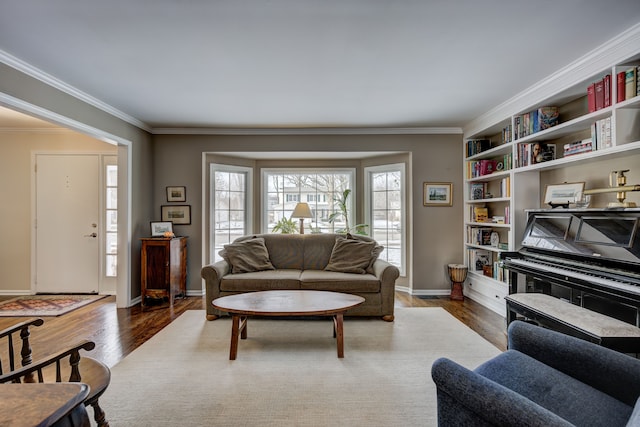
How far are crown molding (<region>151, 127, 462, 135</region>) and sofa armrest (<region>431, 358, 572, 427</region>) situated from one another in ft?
13.2

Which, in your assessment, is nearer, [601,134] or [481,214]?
[601,134]

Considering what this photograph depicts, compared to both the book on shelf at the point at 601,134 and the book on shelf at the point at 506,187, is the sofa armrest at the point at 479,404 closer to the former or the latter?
the book on shelf at the point at 601,134

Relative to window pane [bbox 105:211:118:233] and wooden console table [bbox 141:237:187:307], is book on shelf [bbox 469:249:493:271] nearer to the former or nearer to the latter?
wooden console table [bbox 141:237:187:307]

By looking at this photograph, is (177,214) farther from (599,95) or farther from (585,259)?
(599,95)

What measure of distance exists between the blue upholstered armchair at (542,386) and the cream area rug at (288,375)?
0.65m

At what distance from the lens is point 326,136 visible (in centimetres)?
481

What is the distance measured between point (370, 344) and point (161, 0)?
2947 mm

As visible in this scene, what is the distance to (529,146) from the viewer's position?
3.40 m

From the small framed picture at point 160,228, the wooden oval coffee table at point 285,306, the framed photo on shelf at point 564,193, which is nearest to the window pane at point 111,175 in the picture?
the small framed picture at point 160,228

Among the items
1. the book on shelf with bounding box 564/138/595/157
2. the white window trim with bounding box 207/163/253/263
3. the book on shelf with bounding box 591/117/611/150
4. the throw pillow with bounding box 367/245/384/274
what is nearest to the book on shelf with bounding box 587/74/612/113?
the book on shelf with bounding box 591/117/611/150

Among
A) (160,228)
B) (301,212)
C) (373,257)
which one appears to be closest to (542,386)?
(373,257)

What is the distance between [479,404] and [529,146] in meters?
3.22

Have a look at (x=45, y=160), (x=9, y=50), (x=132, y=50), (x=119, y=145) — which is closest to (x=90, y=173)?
(x=45, y=160)

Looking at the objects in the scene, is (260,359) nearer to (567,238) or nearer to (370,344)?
(370,344)
